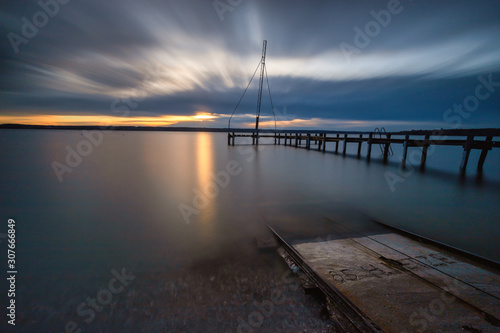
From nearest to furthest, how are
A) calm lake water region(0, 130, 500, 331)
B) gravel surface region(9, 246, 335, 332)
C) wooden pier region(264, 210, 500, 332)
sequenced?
wooden pier region(264, 210, 500, 332) → gravel surface region(9, 246, 335, 332) → calm lake water region(0, 130, 500, 331)

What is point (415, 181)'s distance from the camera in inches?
588

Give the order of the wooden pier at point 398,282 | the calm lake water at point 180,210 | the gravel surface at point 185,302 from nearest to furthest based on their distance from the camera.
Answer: the wooden pier at point 398,282
the gravel surface at point 185,302
the calm lake water at point 180,210

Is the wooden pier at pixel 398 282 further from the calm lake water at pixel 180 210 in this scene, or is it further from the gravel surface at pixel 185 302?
the calm lake water at pixel 180 210

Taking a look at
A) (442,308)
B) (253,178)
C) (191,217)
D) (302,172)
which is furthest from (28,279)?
(302,172)

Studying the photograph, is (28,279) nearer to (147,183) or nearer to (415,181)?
(147,183)

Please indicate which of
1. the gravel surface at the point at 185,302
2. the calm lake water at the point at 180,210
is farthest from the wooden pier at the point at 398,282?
the calm lake water at the point at 180,210

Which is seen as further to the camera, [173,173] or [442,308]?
[173,173]

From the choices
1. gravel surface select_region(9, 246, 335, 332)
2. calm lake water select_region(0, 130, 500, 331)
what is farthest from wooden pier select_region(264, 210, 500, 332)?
calm lake water select_region(0, 130, 500, 331)

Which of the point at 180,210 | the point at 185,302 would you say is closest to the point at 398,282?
the point at 185,302

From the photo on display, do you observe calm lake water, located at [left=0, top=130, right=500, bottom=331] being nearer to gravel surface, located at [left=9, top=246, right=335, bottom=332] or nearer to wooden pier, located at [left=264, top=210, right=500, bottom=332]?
gravel surface, located at [left=9, top=246, right=335, bottom=332]

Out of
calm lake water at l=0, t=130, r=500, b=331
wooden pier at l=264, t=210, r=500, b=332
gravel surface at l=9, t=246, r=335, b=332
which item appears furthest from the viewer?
calm lake water at l=0, t=130, r=500, b=331

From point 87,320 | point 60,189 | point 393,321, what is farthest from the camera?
point 60,189

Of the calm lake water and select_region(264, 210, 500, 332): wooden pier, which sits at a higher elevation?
select_region(264, 210, 500, 332): wooden pier

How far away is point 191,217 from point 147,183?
693cm
